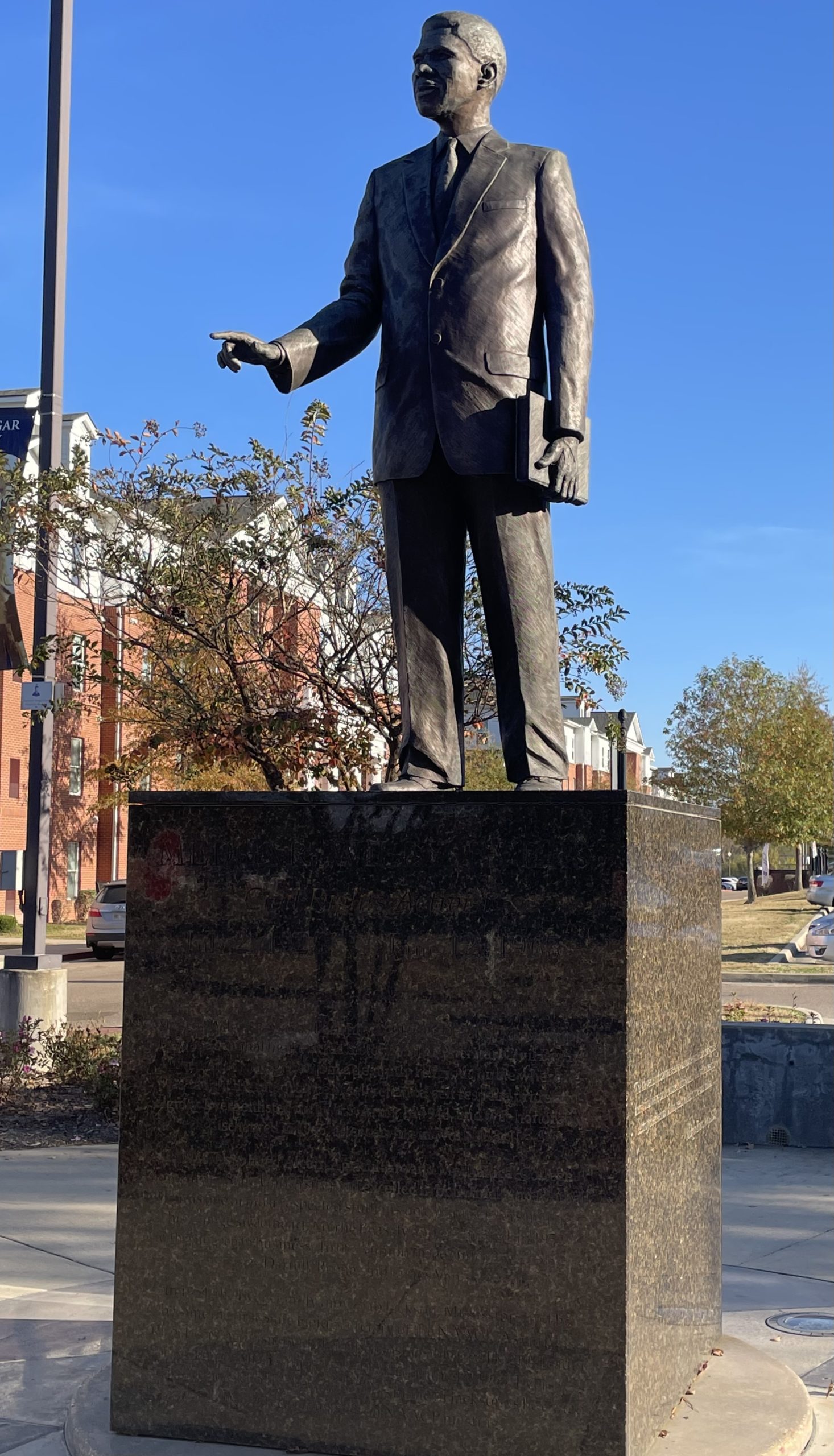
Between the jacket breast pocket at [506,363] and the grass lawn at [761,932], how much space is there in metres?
6.09

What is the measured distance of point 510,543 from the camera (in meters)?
4.29

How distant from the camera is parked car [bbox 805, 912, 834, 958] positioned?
22188 mm

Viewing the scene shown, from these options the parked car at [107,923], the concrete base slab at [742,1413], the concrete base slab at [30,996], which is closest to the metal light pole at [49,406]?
the concrete base slab at [30,996]

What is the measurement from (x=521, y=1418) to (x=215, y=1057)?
1192 mm

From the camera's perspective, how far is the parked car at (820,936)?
72.8 ft

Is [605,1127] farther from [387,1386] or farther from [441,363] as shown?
[441,363]

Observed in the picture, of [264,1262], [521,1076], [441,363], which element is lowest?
[264,1262]

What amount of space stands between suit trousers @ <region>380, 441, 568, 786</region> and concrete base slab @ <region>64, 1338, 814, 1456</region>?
5.82ft

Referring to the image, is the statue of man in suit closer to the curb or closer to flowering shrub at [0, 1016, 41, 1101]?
flowering shrub at [0, 1016, 41, 1101]

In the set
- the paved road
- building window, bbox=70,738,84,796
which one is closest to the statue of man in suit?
the paved road

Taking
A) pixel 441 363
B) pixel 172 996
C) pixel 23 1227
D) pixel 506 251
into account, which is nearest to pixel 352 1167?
pixel 172 996

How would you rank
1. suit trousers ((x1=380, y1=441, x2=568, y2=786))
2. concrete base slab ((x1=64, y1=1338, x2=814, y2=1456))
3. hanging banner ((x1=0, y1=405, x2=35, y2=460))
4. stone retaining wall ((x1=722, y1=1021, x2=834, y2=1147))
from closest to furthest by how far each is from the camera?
1. concrete base slab ((x1=64, y1=1338, x2=814, y2=1456))
2. suit trousers ((x1=380, y1=441, x2=568, y2=786))
3. stone retaining wall ((x1=722, y1=1021, x2=834, y2=1147))
4. hanging banner ((x1=0, y1=405, x2=35, y2=460))

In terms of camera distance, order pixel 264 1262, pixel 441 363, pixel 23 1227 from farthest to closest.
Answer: pixel 23 1227
pixel 441 363
pixel 264 1262

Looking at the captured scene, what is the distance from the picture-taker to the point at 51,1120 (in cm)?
888
